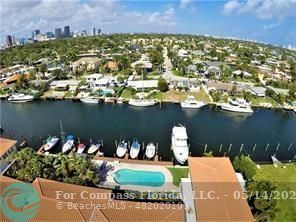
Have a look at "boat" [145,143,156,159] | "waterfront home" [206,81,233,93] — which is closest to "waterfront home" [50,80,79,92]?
"waterfront home" [206,81,233,93]

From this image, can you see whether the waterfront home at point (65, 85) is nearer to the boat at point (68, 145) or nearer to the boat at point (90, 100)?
the boat at point (90, 100)

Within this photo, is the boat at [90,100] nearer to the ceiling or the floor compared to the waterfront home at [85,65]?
nearer to the floor

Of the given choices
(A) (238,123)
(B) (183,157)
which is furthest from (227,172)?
(A) (238,123)

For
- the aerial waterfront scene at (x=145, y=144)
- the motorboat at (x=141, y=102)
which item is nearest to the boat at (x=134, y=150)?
the aerial waterfront scene at (x=145, y=144)

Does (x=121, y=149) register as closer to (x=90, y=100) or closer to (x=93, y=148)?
(x=93, y=148)

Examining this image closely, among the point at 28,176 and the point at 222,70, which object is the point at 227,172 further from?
the point at 222,70

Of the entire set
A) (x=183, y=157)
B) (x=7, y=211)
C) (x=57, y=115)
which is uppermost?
(x=7, y=211)

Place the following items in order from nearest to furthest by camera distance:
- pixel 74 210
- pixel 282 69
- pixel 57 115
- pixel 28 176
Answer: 1. pixel 74 210
2. pixel 28 176
3. pixel 57 115
4. pixel 282 69

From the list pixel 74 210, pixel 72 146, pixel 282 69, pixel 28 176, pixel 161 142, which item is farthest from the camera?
pixel 282 69

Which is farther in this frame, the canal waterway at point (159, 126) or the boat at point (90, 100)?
the boat at point (90, 100)
